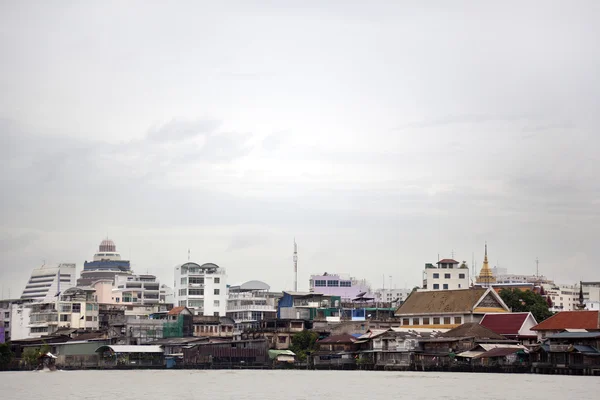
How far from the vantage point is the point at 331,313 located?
100m

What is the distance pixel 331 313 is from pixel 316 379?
113 feet

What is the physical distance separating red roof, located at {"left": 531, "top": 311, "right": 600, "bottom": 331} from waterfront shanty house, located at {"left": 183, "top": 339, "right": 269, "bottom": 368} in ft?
78.2

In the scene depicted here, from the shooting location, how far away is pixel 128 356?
87.1 m

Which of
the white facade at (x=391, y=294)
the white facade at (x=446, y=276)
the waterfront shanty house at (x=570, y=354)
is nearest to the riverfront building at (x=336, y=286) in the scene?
the white facade at (x=391, y=294)

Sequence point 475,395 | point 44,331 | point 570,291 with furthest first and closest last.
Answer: point 570,291, point 44,331, point 475,395

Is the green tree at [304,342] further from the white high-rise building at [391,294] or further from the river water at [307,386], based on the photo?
the white high-rise building at [391,294]

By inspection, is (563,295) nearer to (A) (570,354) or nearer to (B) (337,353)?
(B) (337,353)

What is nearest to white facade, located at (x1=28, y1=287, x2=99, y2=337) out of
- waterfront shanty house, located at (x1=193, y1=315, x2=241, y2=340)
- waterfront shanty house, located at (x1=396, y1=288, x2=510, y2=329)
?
waterfront shanty house, located at (x1=193, y1=315, x2=241, y2=340)

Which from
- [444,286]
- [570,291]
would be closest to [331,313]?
[444,286]

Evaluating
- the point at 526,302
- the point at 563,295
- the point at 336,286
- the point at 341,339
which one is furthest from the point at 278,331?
the point at 563,295

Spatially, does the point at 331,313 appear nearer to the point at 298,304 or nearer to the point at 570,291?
the point at 298,304

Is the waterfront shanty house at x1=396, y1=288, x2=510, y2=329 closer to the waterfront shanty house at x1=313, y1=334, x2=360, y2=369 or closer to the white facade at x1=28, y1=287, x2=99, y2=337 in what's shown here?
the waterfront shanty house at x1=313, y1=334, x2=360, y2=369

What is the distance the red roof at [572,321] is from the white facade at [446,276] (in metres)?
34.5

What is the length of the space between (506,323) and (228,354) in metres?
24.3
